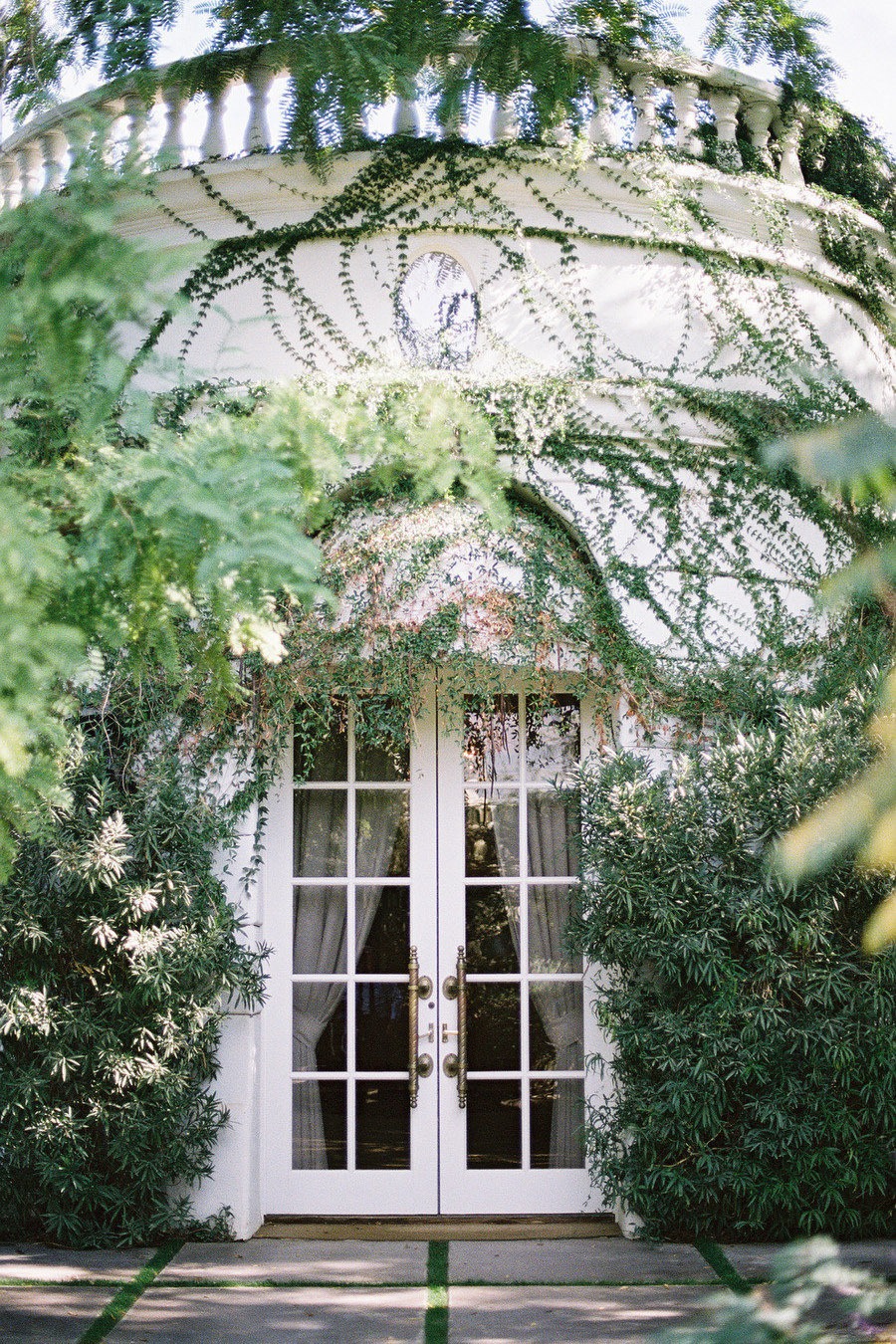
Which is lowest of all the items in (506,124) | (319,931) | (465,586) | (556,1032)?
(556,1032)

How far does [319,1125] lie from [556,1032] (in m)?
1.26

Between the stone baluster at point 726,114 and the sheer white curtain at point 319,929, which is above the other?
the stone baluster at point 726,114

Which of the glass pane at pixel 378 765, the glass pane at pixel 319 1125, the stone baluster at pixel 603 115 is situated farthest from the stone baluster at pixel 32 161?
the glass pane at pixel 319 1125

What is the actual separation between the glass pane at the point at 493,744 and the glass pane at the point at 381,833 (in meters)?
0.40

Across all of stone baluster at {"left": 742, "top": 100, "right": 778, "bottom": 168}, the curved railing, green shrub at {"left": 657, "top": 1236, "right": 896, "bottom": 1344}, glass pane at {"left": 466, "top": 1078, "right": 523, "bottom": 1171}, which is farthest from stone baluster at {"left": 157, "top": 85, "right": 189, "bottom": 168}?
green shrub at {"left": 657, "top": 1236, "right": 896, "bottom": 1344}

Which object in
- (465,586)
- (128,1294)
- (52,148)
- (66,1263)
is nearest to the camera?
(128,1294)

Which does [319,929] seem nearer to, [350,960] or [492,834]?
[350,960]

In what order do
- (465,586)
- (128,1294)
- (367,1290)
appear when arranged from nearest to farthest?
(128,1294), (367,1290), (465,586)

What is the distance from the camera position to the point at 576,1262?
17.1 ft

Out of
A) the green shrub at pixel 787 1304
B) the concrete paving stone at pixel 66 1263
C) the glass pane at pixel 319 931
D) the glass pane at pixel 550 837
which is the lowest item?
the concrete paving stone at pixel 66 1263

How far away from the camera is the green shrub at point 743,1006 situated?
5227 mm

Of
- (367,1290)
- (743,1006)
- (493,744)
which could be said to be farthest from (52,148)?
(367,1290)

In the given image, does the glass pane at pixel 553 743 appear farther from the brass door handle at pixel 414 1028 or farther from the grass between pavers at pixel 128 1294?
the grass between pavers at pixel 128 1294

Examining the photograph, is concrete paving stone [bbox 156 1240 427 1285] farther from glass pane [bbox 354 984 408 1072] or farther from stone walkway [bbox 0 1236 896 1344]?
glass pane [bbox 354 984 408 1072]
